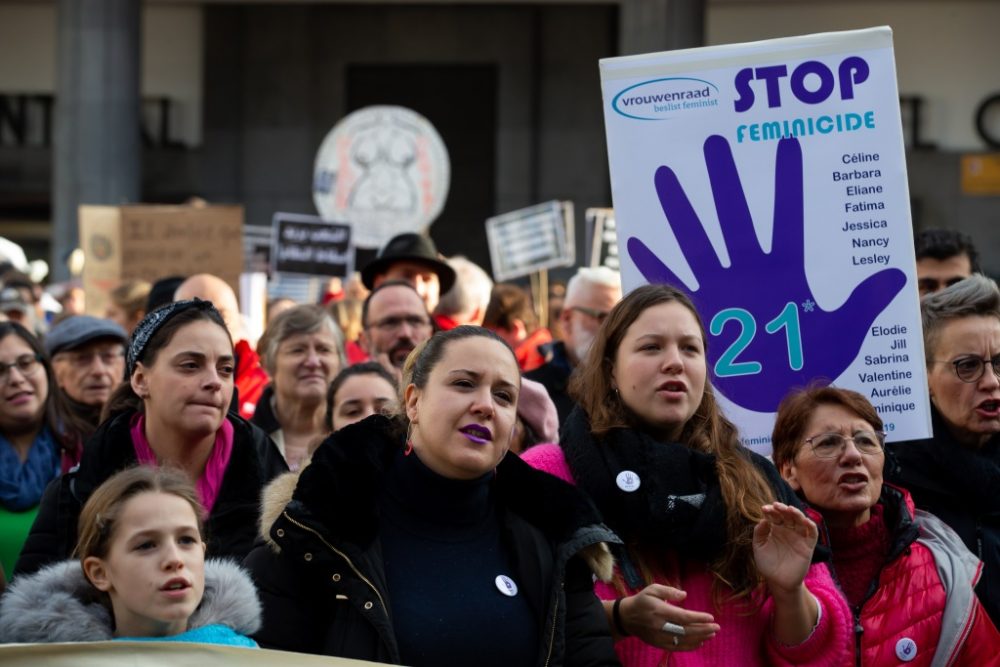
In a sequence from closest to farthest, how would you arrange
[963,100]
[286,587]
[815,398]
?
[286,587] < [815,398] < [963,100]

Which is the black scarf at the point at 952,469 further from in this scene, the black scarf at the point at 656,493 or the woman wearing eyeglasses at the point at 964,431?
the black scarf at the point at 656,493

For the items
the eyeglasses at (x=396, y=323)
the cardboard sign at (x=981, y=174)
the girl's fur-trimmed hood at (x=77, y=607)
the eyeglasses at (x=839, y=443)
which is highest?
the cardboard sign at (x=981, y=174)

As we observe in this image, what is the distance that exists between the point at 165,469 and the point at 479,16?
20384mm

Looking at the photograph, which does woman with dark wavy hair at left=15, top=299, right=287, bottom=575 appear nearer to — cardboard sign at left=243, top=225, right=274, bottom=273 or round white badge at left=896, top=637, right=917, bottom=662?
round white badge at left=896, top=637, right=917, bottom=662

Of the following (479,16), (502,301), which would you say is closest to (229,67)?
(479,16)

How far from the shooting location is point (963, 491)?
178 inches

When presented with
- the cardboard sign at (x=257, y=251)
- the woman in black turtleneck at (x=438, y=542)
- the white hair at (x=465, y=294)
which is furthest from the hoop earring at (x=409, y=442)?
the cardboard sign at (x=257, y=251)

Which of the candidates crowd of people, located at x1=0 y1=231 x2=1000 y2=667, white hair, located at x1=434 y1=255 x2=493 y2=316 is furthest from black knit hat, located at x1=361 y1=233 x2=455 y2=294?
crowd of people, located at x1=0 y1=231 x2=1000 y2=667

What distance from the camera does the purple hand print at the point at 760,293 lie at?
4.69m

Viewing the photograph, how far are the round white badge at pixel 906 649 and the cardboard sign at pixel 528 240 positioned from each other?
8.11 m

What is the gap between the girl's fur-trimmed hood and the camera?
3281 millimetres

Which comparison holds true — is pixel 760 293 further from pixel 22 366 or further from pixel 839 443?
pixel 22 366

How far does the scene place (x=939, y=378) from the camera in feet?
15.6

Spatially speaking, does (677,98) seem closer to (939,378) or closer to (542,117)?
(939,378)
